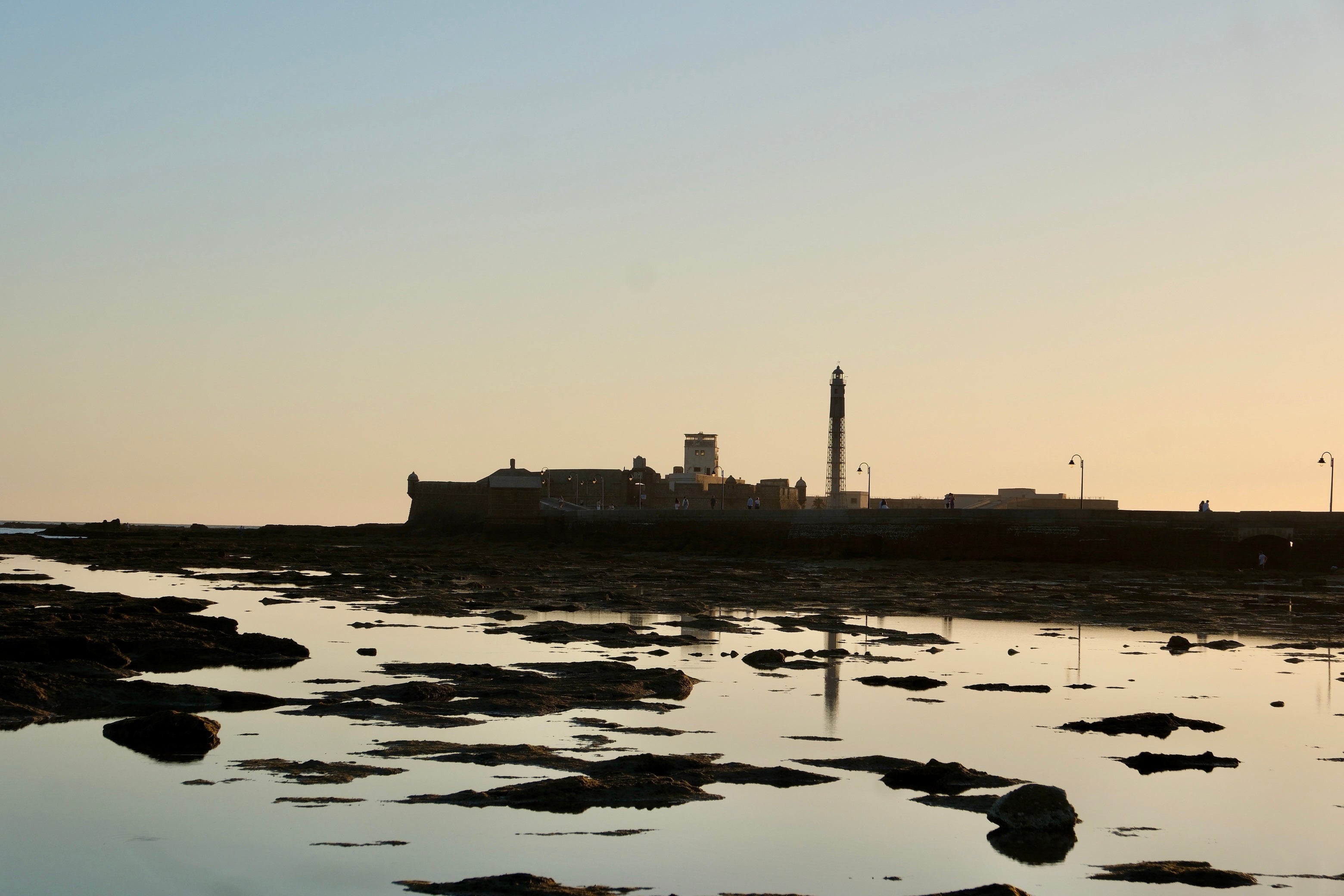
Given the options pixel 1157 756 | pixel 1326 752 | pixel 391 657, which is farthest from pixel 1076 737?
pixel 391 657

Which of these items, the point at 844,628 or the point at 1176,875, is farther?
the point at 844,628

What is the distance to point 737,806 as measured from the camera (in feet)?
27.9

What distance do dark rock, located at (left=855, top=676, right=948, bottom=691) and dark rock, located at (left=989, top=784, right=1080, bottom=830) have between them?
19.6ft

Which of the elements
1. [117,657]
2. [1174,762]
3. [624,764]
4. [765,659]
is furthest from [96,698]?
[1174,762]

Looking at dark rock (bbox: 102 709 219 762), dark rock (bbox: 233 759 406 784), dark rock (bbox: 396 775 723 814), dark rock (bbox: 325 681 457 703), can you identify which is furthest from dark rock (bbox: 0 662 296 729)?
dark rock (bbox: 396 775 723 814)

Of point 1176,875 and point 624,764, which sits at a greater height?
point 624,764

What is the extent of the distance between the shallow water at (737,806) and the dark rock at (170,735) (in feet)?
0.51

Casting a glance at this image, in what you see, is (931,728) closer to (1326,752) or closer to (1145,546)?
(1326,752)

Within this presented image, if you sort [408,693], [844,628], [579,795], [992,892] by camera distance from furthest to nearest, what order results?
[844,628] → [408,693] → [579,795] → [992,892]

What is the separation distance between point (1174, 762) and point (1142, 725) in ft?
5.37

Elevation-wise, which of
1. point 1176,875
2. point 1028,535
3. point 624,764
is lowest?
point 1176,875

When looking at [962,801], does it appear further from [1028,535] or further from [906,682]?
[1028,535]

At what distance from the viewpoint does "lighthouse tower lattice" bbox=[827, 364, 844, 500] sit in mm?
98188

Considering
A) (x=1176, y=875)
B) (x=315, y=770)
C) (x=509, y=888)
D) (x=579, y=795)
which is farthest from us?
(x=315, y=770)
